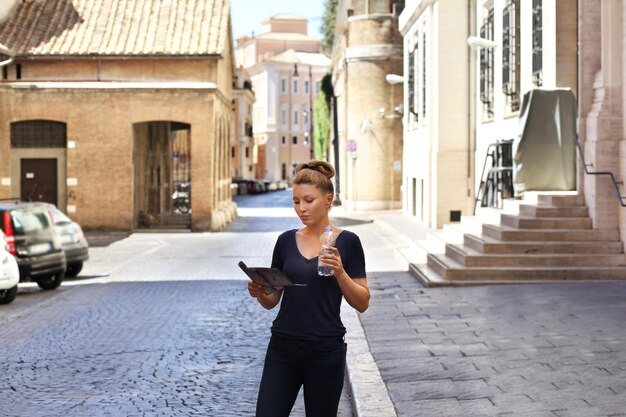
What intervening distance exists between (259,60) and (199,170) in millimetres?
84858

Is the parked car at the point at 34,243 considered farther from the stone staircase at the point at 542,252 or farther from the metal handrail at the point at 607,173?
the metal handrail at the point at 607,173

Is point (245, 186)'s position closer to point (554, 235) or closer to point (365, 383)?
point (554, 235)

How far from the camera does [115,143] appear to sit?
108ft

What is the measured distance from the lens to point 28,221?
16734 mm

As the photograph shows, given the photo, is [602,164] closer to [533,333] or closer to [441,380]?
[533,333]

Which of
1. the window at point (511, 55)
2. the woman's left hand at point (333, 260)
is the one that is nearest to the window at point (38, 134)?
the window at point (511, 55)

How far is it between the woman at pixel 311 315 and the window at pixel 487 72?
2002cm

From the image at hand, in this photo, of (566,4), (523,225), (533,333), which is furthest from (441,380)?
(566,4)

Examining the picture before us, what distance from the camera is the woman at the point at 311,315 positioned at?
4.63m

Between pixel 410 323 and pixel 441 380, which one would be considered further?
pixel 410 323

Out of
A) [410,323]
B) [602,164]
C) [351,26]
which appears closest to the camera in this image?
[410,323]

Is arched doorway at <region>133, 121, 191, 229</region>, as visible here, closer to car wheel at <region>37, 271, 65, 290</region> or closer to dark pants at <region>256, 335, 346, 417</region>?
car wheel at <region>37, 271, 65, 290</region>

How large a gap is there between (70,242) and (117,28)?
17.9m

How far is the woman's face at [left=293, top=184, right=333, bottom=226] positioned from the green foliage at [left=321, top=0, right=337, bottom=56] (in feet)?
234
